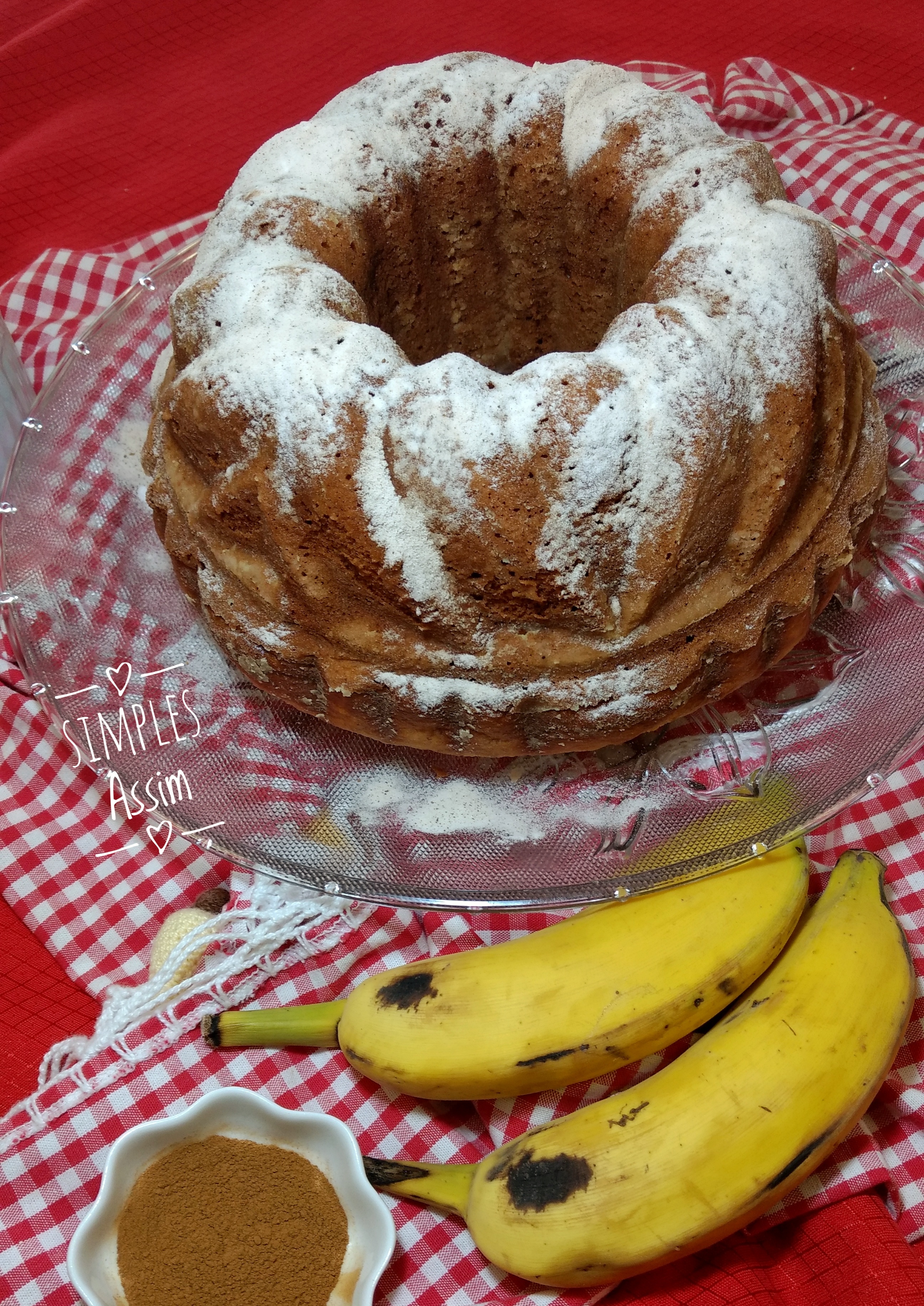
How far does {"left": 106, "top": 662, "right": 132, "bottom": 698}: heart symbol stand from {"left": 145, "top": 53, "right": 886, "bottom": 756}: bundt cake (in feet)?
0.48

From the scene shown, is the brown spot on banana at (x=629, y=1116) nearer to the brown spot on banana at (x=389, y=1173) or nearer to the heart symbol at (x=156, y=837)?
the brown spot on banana at (x=389, y=1173)

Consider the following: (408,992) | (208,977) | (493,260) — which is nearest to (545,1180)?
(408,992)

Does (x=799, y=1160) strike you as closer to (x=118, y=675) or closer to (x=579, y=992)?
(x=579, y=992)

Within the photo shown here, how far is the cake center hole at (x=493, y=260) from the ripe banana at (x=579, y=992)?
2.72 feet

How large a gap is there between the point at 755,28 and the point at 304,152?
1.33 metres

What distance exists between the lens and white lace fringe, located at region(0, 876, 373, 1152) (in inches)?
55.3

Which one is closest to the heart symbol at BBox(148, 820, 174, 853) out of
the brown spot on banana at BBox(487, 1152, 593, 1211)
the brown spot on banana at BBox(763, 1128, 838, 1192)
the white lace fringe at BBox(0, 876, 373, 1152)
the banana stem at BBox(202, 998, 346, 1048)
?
the white lace fringe at BBox(0, 876, 373, 1152)

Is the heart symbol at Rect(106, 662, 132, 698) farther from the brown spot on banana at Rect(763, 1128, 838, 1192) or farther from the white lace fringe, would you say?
the brown spot on banana at Rect(763, 1128, 838, 1192)

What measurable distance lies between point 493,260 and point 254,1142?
3.88ft

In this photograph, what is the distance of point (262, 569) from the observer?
137 cm

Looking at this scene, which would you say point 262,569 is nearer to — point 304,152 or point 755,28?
point 304,152

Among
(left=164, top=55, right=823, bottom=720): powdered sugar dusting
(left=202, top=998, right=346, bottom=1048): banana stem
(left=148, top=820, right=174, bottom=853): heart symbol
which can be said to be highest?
(left=164, top=55, right=823, bottom=720): powdered sugar dusting

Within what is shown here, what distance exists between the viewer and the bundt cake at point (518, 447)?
1.26 metres

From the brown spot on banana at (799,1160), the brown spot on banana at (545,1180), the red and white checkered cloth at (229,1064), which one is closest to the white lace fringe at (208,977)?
the red and white checkered cloth at (229,1064)
